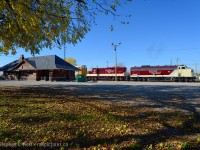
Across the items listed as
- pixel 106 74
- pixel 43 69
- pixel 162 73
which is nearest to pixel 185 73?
pixel 162 73

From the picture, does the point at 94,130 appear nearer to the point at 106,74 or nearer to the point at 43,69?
the point at 43,69

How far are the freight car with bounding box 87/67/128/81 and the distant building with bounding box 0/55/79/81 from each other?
21.4 ft

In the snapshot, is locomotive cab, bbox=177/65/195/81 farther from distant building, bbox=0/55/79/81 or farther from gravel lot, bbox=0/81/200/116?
gravel lot, bbox=0/81/200/116

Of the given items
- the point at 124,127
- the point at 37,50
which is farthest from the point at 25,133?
the point at 37,50

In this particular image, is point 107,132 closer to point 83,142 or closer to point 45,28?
point 83,142

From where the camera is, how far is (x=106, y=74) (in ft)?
223

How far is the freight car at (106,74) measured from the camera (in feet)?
215

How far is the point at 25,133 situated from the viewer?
613cm

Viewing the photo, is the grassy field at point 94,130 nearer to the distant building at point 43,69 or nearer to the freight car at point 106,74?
the distant building at point 43,69

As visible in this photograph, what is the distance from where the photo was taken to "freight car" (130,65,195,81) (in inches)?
2208

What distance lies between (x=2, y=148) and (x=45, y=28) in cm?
874

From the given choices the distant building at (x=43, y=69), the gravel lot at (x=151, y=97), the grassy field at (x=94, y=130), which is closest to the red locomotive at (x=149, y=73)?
the distant building at (x=43, y=69)

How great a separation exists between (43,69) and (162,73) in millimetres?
28345

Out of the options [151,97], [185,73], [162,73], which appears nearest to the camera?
[151,97]
